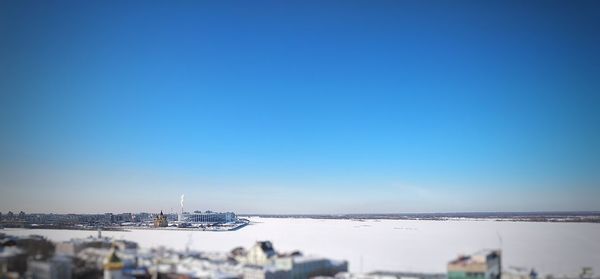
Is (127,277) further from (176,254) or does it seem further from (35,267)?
(176,254)

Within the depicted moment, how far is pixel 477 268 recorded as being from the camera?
819 inches

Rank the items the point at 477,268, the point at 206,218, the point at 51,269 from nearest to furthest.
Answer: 1. the point at 477,268
2. the point at 51,269
3. the point at 206,218

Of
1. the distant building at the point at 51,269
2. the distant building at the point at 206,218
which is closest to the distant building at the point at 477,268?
the distant building at the point at 51,269

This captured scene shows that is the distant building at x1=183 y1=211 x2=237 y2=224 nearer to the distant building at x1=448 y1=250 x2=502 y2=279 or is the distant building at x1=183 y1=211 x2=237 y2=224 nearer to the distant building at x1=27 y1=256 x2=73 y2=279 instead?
the distant building at x1=27 y1=256 x2=73 y2=279

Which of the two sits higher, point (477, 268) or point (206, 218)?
point (206, 218)

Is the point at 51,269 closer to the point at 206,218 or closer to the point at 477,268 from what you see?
the point at 477,268

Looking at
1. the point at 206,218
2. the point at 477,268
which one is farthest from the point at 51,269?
the point at 206,218

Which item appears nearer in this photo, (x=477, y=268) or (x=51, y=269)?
(x=477, y=268)

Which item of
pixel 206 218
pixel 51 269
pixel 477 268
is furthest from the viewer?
pixel 206 218

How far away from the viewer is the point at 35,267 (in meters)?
23.1

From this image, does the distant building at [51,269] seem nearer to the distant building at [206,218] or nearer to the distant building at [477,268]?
the distant building at [477,268]

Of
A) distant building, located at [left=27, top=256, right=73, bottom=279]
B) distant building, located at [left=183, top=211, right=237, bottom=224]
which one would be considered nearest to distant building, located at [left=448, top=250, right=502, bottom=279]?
distant building, located at [left=27, top=256, right=73, bottom=279]

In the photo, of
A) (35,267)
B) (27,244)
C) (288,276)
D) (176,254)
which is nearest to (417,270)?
(288,276)

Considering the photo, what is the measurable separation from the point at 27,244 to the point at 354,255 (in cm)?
2108
